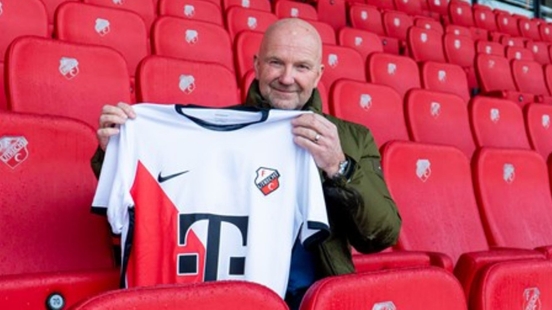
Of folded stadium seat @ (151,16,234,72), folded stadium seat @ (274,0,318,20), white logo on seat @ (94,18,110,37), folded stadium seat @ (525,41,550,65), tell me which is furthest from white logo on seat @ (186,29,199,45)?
folded stadium seat @ (525,41,550,65)

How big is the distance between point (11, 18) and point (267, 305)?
1194 millimetres

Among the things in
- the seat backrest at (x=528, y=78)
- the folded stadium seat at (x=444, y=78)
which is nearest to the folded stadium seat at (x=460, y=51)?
the seat backrest at (x=528, y=78)

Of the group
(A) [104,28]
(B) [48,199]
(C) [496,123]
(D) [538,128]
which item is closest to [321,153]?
(B) [48,199]

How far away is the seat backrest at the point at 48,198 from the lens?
2.76 feet

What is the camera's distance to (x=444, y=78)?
2217mm

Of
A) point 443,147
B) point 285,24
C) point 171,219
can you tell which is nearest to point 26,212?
point 171,219

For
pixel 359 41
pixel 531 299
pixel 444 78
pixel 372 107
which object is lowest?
pixel 531 299

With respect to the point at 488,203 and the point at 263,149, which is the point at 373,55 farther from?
the point at 263,149

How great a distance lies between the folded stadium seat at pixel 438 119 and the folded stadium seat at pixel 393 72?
0.28m

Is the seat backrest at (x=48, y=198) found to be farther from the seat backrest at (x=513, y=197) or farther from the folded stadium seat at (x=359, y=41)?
the folded stadium seat at (x=359, y=41)

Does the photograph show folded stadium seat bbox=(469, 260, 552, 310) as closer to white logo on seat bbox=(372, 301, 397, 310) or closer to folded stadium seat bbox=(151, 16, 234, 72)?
white logo on seat bbox=(372, 301, 397, 310)

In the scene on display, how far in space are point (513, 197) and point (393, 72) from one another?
760 mm

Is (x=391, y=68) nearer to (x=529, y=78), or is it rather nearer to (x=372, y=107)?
(x=372, y=107)

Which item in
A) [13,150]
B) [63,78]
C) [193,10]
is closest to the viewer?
[13,150]
